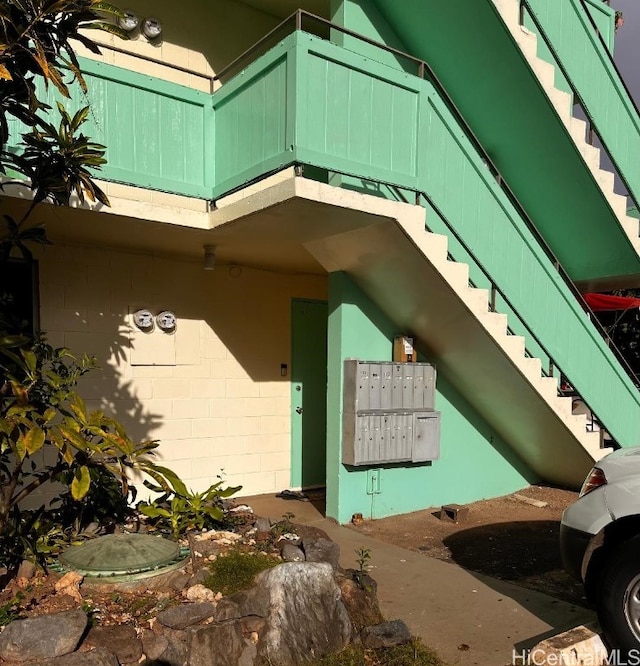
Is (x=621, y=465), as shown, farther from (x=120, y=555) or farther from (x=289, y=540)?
(x=120, y=555)

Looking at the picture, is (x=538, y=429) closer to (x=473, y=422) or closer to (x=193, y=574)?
(x=473, y=422)

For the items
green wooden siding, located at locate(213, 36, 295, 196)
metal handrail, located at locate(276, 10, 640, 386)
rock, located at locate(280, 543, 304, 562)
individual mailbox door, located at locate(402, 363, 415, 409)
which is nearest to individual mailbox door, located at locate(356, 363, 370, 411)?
individual mailbox door, located at locate(402, 363, 415, 409)

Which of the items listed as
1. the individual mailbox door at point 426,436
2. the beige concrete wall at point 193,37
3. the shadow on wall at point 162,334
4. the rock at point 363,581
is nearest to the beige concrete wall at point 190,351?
the shadow on wall at point 162,334

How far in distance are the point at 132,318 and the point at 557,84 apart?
5669 mm

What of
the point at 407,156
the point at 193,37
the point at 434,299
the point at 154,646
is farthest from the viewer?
the point at 193,37

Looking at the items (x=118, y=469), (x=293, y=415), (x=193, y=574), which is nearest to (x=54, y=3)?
(x=118, y=469)

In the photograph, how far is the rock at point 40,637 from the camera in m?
2.90

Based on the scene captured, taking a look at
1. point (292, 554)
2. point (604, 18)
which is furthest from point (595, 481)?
point (604, 18)

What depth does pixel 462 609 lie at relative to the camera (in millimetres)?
4223

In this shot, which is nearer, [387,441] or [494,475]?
[387,441]

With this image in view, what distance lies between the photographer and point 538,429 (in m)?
6.90

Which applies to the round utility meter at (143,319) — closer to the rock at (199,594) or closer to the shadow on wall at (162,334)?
the shadow on wall at (162,334)

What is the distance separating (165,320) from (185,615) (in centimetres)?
363

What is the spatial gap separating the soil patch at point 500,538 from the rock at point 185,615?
259 cm
